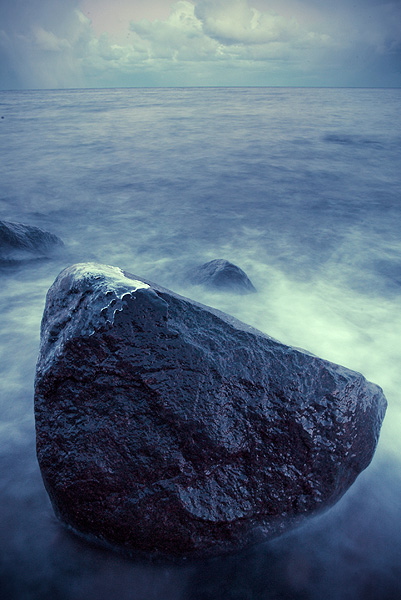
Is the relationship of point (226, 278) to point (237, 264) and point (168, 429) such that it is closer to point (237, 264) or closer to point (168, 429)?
point (237, 264)

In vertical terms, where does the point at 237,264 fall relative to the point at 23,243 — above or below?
below

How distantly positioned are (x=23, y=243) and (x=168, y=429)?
14.2ft

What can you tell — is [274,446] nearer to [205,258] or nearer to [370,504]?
[370,504]

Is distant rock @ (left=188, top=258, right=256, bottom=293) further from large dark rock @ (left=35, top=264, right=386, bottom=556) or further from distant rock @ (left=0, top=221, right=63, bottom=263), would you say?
large dark rock @ (left=35, top=264, right=386, bottom=556)

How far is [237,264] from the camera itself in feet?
18.1

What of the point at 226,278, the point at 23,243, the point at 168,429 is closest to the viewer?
the point at 168,429

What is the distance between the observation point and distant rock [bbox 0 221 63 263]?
16.8ft

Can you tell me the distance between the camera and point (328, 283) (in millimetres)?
5000

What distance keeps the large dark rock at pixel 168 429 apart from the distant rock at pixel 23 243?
146 inches

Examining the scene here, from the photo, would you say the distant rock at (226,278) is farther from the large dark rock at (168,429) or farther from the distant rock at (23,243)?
the large dark rock at (168,429)

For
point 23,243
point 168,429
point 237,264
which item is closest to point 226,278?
point 237,264

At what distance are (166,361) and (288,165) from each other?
33.0ft

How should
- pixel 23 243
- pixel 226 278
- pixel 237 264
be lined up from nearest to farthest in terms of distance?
pixel 226 278 < pixel 23 243 < pixel 237 264

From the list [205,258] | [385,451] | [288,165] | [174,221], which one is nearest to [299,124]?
[288,165]
